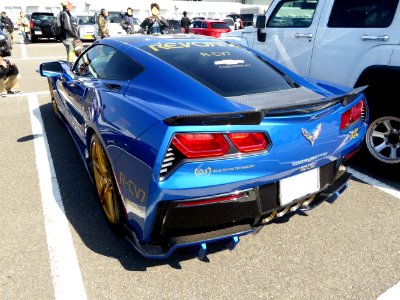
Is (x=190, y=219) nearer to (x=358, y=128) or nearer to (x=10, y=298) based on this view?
(x=10, y=298)

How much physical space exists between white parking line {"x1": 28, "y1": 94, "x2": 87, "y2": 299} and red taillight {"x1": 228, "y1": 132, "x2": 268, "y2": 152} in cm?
130

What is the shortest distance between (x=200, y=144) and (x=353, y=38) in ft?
9.05

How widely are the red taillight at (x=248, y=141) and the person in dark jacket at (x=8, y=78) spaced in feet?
21.0

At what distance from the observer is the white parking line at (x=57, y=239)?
81.7 inches

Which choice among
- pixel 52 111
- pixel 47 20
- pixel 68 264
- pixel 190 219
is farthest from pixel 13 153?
pixel 47 20

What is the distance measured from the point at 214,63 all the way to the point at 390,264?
75.6 inches

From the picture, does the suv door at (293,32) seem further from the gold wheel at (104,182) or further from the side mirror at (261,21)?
the gold wheel at (104,182)

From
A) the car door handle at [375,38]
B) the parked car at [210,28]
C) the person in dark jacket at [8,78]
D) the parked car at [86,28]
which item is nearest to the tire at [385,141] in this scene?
the car door handle at [375,38]

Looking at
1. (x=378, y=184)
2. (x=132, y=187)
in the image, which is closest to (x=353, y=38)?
(x=378, y=184)

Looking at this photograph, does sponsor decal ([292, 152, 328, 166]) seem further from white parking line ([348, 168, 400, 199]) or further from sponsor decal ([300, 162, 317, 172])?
white parking line ([348, 168, 400, 199])

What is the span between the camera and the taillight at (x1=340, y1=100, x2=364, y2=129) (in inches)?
88.6

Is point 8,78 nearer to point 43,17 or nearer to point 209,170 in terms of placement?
point 209,170

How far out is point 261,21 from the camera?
4.66m

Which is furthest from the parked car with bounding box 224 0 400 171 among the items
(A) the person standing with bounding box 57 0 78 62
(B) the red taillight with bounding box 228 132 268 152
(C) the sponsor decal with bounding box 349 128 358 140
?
(A) the person standing with bounding box 57 0 78 62
